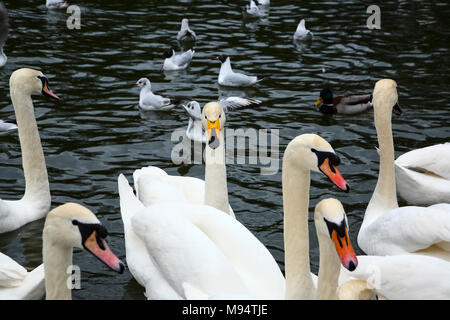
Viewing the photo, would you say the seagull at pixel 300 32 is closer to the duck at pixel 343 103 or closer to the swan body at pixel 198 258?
the duck at pixel 343 103

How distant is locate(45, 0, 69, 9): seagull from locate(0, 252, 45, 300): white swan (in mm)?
12039

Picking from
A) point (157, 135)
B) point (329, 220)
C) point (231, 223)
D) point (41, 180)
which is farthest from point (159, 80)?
point (329, 220)

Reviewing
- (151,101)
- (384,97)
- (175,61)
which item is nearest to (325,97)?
(151,101)

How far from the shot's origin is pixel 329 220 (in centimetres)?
506

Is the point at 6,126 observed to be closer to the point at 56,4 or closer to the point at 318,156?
the point at 318,156

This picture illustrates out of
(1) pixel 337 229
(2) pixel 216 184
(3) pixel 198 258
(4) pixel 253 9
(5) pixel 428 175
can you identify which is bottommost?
(5) pixel 428 175

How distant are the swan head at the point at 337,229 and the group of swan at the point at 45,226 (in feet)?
4.37

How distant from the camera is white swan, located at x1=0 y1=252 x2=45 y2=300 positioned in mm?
5598

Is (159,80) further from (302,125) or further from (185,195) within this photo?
(185,195)

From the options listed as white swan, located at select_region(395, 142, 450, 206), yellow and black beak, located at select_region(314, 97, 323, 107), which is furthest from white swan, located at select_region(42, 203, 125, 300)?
yellow and black beak, located at select_region(314, 97, 323, 107)

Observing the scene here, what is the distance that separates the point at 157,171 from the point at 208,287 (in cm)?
249

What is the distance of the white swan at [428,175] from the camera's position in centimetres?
812

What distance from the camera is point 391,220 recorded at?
6.84 meters

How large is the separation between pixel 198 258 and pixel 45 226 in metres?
1.16
